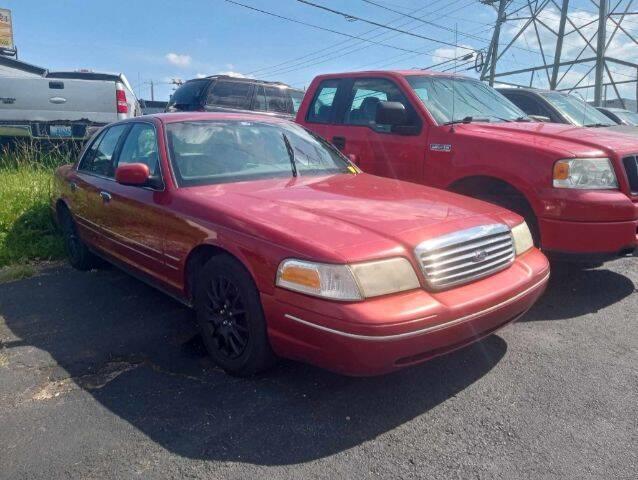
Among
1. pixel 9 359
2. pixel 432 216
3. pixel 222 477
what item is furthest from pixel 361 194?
pixel 9 359

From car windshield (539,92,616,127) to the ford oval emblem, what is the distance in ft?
18.1

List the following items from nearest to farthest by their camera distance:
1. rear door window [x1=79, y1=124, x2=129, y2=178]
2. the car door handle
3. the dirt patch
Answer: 1. the dirt patch
2. rear door window [x1=79, y1=124, x2=129, y2=178]
3. the car door handle

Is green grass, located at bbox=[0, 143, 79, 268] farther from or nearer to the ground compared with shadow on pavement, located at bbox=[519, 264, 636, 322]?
farther from the ground

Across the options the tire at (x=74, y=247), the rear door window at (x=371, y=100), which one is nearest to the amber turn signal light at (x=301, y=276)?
the rear door window at (x=371, y=100)

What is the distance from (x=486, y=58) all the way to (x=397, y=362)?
18306 millimetres

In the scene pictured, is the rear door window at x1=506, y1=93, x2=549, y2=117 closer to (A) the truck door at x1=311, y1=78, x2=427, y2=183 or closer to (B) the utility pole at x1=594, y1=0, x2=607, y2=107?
(A) the truck door at x1=311, y1=78, x2=427, y2=183

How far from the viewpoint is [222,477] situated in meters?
2.29

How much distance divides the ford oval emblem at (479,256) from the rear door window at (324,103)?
128 inches

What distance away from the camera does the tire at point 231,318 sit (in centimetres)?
285

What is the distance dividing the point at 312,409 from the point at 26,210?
16.7ft

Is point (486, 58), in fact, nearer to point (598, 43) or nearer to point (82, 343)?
point (598, 43)

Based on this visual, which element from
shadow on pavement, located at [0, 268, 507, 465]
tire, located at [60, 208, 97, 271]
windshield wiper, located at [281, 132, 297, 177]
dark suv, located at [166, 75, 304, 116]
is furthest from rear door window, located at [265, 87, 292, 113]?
shadow on pavement, located at [0, 268, 507, 465]

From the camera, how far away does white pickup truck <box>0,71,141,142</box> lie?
26.7 ft

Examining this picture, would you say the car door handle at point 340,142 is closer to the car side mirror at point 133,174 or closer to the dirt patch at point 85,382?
the car side mirror at point 133,174
